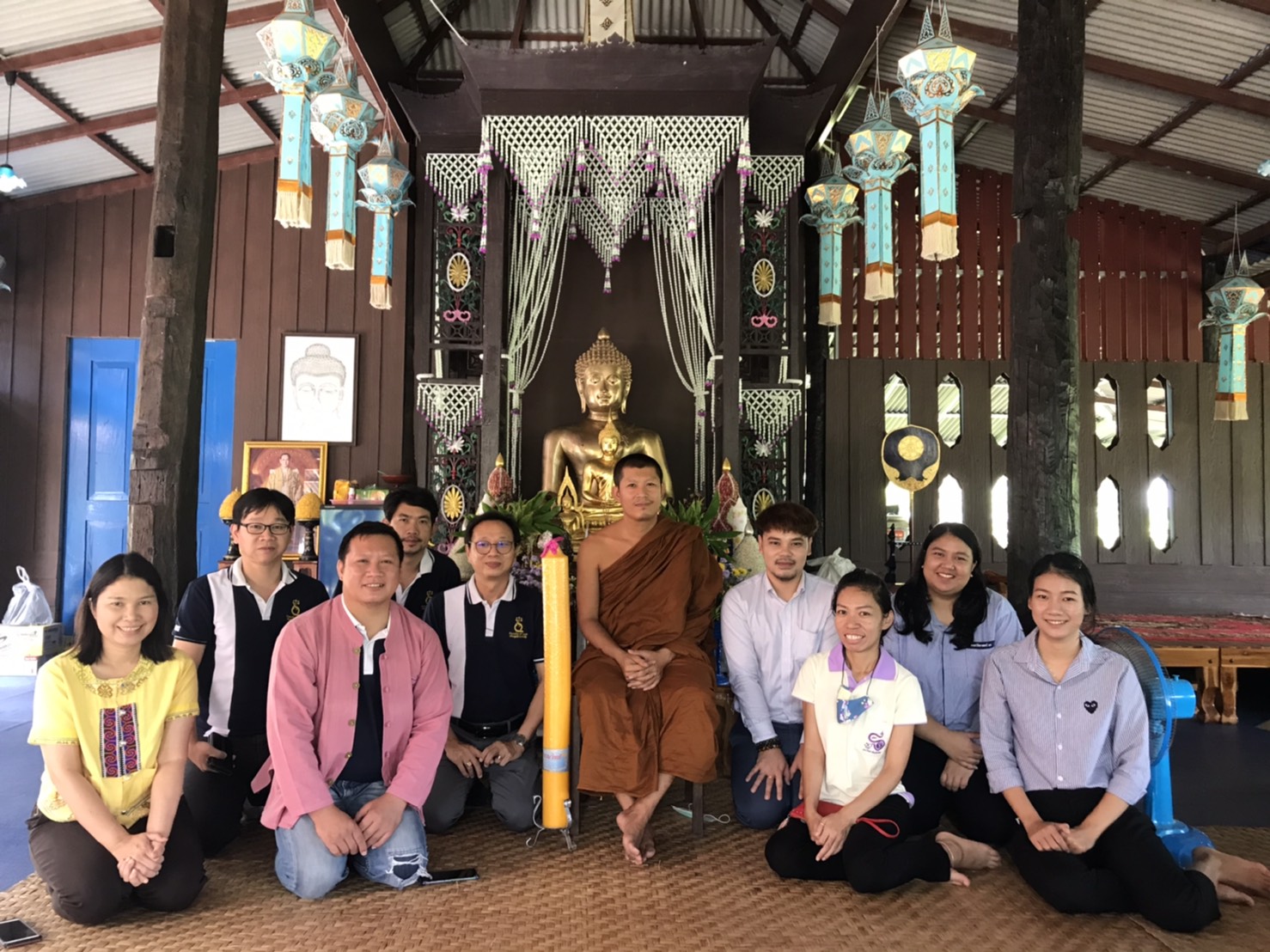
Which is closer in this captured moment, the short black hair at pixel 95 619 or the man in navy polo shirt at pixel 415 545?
the short black hair at pixel 95 619

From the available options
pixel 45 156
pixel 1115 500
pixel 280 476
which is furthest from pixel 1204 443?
pixel 45 156

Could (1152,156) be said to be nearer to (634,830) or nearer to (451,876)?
(634,830)

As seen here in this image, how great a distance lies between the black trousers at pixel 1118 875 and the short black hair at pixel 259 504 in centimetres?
239

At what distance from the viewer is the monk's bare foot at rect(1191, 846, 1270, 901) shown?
7.89 feet

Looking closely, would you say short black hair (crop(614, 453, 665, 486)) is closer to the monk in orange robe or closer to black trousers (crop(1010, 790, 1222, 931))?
the monk in orange robe

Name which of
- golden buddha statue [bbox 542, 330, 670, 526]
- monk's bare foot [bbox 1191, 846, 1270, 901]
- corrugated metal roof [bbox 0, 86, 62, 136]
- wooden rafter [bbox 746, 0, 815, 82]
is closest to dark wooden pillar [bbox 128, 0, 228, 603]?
golden buddha statue [bbox 542, 330, 670, 526]

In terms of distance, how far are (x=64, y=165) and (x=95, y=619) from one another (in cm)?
603

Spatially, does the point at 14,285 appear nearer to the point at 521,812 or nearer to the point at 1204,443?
the point at 521,812

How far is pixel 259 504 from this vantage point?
2865 millimetres

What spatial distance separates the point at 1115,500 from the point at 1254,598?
1.24 metres

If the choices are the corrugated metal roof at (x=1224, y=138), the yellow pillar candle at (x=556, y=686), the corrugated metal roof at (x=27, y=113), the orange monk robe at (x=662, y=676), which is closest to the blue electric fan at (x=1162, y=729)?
the orange monk robe at (x=662, y=676)

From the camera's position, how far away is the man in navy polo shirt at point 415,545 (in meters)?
3.38

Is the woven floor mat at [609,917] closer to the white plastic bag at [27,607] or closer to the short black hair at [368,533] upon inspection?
the short black hair at [368,533]

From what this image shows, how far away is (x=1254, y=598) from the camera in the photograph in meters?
7.11
